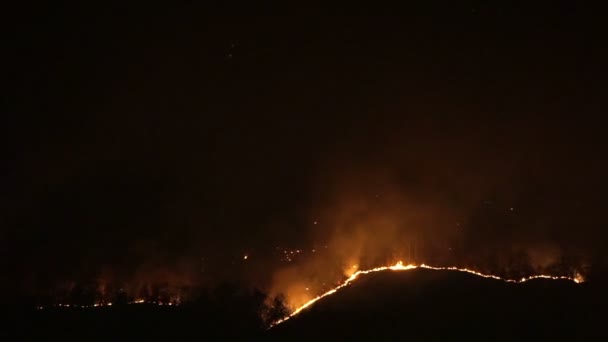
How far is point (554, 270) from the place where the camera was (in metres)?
5.55

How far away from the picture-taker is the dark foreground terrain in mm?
5055

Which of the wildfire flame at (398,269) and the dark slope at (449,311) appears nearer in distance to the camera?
the dark slope at (449,311)

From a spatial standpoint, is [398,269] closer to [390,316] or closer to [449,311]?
[390,316]

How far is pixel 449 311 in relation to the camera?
5.15 m

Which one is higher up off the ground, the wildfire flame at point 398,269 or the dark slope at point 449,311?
the wildfire flame at point 398,269

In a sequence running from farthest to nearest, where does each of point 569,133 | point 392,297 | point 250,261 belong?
point 569,133, point 250,261, point 392,297

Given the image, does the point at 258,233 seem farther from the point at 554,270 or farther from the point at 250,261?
the point at 554,270

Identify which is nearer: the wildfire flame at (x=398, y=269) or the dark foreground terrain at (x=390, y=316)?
the dark foreground terrain at (x=390, y=316)

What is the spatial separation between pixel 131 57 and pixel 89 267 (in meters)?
2.62

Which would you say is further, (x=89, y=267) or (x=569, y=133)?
(x=569, y=133)

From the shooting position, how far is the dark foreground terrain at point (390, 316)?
5.05 meters

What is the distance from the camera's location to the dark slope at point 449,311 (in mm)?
5039

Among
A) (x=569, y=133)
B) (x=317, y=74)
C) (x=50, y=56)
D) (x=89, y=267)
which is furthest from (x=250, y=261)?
(x=569, y=133)

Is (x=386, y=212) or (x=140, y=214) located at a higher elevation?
(x=140, y=214)
